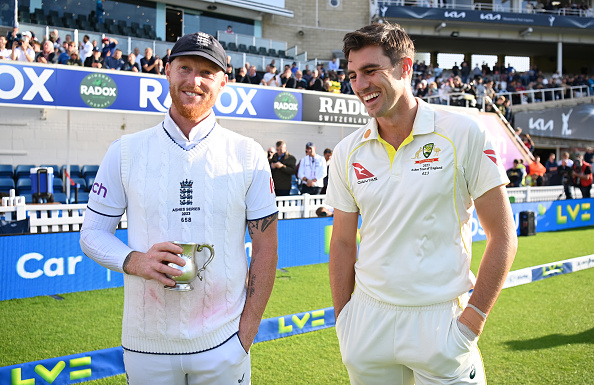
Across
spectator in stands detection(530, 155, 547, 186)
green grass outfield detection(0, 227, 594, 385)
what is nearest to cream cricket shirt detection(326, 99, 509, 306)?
green grass outfield detection(0, 227, 594, 385)

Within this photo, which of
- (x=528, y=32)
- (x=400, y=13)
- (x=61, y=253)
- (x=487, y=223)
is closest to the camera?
(x=487, y=223)

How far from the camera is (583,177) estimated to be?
46.9 ft

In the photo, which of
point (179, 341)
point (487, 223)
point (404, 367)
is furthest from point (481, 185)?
point (179, 341)

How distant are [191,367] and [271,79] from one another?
1241 cm

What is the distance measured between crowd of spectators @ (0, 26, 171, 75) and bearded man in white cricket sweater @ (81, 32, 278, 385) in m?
10.0

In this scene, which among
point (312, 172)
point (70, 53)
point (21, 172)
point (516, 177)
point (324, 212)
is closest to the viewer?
point (324, 212)

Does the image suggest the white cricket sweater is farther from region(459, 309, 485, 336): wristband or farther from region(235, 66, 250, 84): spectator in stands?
region(235, 66, 250, 84): spectator in stands

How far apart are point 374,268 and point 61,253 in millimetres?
5106

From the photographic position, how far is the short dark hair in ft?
6.37

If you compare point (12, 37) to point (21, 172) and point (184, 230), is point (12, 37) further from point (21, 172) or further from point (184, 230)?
point (184, 230)

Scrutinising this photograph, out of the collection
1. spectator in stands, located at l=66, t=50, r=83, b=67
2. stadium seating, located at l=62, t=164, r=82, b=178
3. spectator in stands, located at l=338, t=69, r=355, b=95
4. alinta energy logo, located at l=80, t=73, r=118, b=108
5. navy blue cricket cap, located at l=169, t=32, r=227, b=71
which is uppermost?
spectator in stands, located at l=338, t=69, r=355, b=95

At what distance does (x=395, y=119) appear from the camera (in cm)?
206

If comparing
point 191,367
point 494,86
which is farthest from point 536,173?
point 191,367

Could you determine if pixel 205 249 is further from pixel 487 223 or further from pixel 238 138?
pixel 487 223
